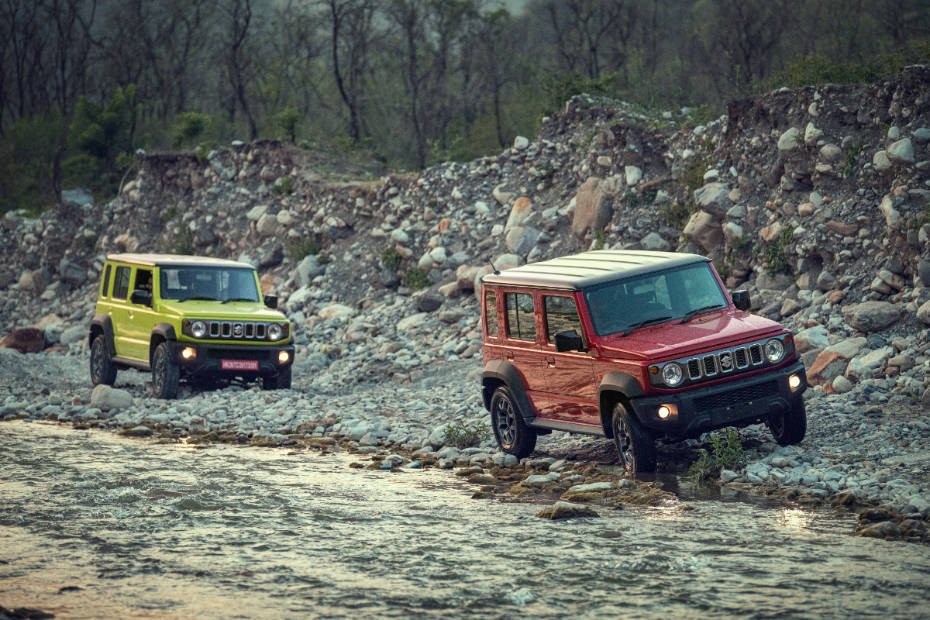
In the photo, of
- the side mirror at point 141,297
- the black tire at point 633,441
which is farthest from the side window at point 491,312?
the side mirror at point 141,297

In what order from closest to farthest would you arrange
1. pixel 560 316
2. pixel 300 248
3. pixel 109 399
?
pixel 560 316 < pixel 109 399 < pixel 300 248

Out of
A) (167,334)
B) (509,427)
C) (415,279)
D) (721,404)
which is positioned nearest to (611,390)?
(721,404)

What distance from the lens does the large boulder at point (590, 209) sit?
787 inches

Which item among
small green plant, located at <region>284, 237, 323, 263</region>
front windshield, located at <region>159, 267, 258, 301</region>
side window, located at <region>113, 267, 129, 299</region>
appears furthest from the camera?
small green plant, located at <region>284, 237, 323, 263</region>

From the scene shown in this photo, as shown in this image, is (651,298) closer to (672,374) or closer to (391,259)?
(672,374)

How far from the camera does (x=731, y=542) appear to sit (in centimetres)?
786

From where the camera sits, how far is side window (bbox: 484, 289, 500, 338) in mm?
11358

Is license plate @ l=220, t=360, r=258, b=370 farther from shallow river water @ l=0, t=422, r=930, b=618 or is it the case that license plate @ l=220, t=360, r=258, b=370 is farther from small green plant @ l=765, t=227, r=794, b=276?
small green plant @ l=765, t=227, r=794, b=276

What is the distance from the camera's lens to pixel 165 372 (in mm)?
16422

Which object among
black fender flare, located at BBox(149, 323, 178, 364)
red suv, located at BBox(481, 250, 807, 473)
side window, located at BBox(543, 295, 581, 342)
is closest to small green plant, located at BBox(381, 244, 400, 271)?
black fender flare, located at BBox(149, 323, 178, 364)

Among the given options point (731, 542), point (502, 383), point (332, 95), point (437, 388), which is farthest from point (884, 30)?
point (731, 542)

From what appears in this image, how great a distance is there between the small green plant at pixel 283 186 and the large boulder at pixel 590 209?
944 cm

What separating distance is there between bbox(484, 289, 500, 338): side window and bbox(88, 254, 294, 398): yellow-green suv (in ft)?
19.6

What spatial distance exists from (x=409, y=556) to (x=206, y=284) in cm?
1035
